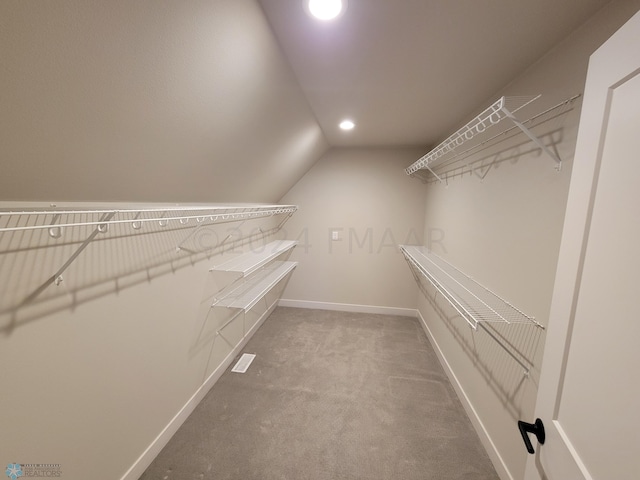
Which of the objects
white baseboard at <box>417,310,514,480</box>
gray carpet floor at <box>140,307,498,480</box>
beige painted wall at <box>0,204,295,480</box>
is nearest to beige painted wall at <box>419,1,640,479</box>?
white baseboard at <box>417,310,514,480</box>

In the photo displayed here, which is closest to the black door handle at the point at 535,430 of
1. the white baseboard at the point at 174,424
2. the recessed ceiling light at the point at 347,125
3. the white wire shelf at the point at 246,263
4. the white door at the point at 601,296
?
the white door at the point at 601,296

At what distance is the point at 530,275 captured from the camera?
116 cm

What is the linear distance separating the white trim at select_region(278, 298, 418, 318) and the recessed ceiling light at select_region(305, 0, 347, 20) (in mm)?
3050

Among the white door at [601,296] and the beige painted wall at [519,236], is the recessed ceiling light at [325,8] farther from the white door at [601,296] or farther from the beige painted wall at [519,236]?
the beige painted wall at [519,236]

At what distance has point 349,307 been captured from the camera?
3.39 meters

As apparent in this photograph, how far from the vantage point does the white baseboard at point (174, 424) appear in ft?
4.17

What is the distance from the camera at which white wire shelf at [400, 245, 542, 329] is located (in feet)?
3.94

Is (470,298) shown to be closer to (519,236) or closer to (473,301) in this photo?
(473,301)

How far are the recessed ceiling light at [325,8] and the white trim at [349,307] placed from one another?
120 inches

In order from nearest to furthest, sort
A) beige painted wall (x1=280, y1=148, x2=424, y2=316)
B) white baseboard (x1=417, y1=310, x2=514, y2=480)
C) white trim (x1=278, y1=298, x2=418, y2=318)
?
1. white baseboard (x1=417, y1=310, x2=514, y2=480)
2. beige painted wall (x1=280, y1=148, x2=424, y2=316)
3. white trim (x1=278, y1=298, x2=418, y2=318)

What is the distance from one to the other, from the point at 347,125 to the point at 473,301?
5.60ft

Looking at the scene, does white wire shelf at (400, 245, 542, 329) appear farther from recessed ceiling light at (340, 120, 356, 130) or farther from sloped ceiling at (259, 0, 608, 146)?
recessed ceiling light at (340, 120, 356, 130)

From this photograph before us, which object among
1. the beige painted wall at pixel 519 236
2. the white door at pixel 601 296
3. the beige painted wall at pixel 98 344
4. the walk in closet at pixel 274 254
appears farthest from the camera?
the beige painted wall at pixel 519 236

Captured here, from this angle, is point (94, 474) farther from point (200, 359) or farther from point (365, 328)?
point (365, 328)
